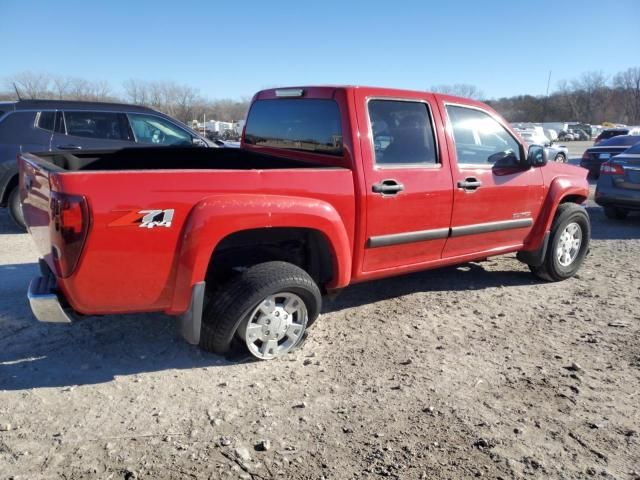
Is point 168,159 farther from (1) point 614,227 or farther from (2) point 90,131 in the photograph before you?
(1) point 614,227

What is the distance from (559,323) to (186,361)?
118 inches

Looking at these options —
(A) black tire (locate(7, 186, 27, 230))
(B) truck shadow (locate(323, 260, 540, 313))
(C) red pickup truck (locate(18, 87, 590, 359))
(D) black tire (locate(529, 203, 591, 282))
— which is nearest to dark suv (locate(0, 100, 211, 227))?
(A) black tire (locate(7, 186, 27, 230))

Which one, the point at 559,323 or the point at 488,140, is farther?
the point at 488,140

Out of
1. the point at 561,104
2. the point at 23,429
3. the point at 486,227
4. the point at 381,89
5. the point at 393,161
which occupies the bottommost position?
the point at 23,429

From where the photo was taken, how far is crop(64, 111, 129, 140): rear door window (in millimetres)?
7152

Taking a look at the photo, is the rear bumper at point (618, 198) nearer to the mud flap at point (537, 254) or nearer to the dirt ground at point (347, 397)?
the mud flap at point (537, 254)

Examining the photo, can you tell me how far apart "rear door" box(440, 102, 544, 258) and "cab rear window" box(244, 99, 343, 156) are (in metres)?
1.03

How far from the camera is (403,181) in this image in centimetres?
382

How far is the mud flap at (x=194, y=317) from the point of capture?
9.84ft

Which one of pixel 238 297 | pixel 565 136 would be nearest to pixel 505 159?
pixel 238 297

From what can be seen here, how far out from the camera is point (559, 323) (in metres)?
4.25

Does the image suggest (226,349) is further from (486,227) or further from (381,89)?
(486,227)

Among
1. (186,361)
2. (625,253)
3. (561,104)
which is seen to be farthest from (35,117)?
(561,104)

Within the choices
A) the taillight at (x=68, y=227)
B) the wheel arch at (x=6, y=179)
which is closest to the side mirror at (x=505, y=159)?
the taillight at (x=68, y=227)
